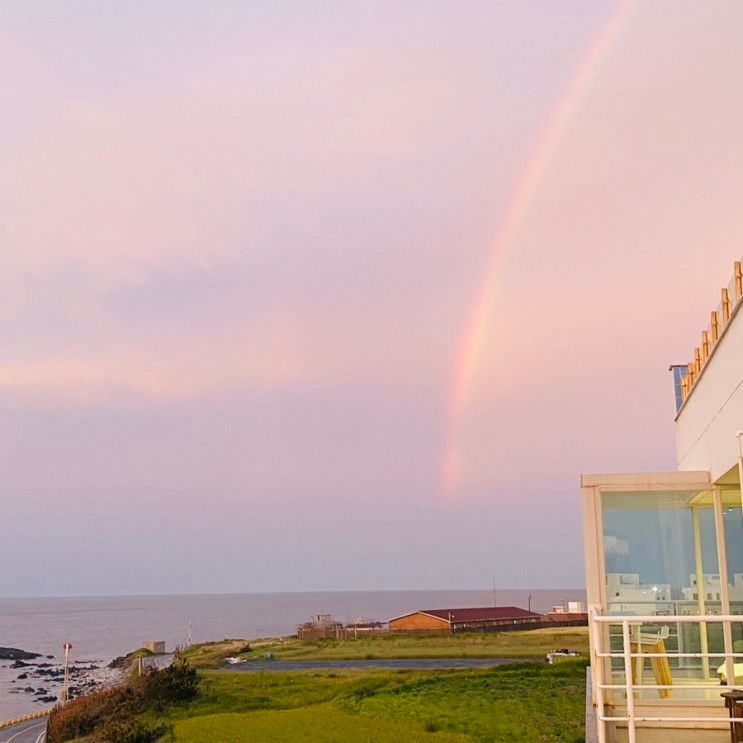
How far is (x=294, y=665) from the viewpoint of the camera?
99.6ft

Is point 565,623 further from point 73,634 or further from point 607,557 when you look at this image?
point 73,634

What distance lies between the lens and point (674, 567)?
373 inches

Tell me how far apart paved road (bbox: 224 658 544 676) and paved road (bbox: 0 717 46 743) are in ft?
21.2

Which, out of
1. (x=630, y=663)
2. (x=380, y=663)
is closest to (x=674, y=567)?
(x=630, y=663)

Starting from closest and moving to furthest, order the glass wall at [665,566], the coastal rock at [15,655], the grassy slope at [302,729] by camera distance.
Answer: the glass wall at [665,566] < the grassy slope at [302,729] < the coastal rock at [15,655]

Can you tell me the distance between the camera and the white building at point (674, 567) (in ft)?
28.9

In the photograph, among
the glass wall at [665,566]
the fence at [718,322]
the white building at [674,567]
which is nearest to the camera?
the fence at [718,322]

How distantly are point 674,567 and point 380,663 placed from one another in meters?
20.8

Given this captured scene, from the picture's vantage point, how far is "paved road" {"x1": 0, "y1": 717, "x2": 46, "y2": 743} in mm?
28600

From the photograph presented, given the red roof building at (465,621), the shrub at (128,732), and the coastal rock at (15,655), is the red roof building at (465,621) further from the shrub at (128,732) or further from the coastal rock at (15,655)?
the coastal rock at (15,655)

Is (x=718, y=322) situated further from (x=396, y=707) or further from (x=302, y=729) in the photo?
(x=396, y=707)

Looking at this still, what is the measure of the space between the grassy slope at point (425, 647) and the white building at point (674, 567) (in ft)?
64.5

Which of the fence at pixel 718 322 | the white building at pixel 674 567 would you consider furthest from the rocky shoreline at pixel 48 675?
the white building at pixel 674 567

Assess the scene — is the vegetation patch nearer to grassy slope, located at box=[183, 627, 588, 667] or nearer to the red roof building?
grassy slope, located at box=[183, 627, 588, 667]
